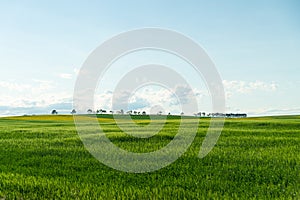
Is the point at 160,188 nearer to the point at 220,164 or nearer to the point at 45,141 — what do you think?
the point at 220,164

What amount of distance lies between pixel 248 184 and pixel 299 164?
3.35m

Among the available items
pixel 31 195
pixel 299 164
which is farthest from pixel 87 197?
pixel 299 164

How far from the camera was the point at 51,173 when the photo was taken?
37.9ft

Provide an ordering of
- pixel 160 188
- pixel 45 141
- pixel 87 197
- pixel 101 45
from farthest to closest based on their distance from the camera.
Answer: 1. pixel 45 141
2. pixel 101 45
3. pixel 160 188
4. pixel 87 197

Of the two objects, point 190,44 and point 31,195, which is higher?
point 190,44

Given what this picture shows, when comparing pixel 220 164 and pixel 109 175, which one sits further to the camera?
pixel 220 164

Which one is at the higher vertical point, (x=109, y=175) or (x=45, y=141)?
(x=45, y=141)

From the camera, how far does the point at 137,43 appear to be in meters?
16.9

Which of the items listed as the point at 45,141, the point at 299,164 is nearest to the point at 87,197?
the point at 299,164

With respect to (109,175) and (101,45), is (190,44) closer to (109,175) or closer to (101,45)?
(101,45)

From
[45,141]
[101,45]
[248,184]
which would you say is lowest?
[248,184]

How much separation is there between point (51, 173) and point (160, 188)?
4.09m

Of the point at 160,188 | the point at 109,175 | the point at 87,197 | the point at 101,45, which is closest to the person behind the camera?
the point at 87,197

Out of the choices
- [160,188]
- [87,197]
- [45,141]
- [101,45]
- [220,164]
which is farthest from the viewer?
[45,141]
